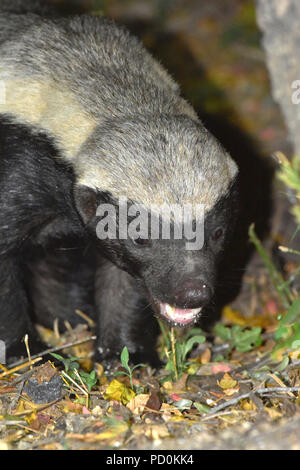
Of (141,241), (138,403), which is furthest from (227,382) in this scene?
(141,241)

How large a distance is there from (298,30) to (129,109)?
4.37 ft

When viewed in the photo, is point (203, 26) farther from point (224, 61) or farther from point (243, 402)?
point (243, 402)

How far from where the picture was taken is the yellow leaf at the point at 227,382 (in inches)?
203

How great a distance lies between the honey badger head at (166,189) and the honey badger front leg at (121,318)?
116 centimetres

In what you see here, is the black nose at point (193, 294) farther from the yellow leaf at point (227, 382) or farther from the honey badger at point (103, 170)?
the yellow leaf at point (227, 382)

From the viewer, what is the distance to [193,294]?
14.8 feet

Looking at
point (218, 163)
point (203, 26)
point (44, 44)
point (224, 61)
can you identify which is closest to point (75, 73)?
point (44, 44)

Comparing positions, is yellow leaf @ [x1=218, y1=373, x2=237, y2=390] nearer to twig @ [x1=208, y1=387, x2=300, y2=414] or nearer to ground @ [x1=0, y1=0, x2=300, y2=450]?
ground @ [x1=0, y1=0, x2=300, y2=450]

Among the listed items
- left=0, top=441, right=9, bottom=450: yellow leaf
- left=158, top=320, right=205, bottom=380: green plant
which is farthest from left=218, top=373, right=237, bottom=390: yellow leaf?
left=0, top=441, right=9, bottom=450: yellow leaf

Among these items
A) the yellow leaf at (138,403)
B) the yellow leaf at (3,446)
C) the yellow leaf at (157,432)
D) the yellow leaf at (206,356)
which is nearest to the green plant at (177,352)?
the yellow leaf at (206,356)

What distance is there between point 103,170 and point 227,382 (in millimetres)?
1836

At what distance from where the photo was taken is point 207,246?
4789 mm

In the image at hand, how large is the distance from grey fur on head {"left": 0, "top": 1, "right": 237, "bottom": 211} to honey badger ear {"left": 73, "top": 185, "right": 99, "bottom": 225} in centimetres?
8

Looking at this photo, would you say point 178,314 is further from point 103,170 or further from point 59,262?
point 59,262
